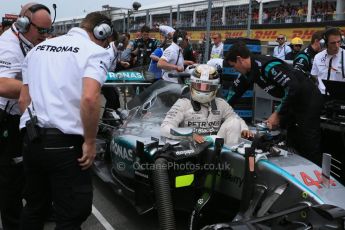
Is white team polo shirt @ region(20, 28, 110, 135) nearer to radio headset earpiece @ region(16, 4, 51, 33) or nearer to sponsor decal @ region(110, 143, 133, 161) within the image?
radio headset earpiece @ region(16, 4, 51, 33)

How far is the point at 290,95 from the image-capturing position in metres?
3.71

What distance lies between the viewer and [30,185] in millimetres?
2494

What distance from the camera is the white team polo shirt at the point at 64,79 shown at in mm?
2254

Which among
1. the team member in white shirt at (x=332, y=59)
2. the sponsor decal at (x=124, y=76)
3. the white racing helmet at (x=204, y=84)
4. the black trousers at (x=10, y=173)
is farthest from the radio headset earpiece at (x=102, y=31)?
the team member in white shirt at (x=332, y=59)

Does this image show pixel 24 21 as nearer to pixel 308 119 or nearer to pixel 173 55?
pixel 308 119

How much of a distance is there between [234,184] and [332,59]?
2.90 meters

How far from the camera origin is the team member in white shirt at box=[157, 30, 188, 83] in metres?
6.17

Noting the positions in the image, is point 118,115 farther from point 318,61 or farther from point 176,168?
point 318,61

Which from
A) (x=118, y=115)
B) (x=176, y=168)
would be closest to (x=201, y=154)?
(x=176, y=168)

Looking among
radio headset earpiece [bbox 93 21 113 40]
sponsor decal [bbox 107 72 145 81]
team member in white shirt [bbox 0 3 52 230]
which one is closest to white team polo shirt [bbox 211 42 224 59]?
sponsor decal [bbox 107 72 145 81]

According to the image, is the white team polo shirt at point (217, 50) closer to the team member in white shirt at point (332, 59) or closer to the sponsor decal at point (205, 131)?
the team member in white shirt at point (332, 59)

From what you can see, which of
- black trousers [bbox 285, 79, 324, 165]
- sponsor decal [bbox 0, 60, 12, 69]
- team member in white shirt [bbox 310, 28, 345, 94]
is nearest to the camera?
sponsor decal [bbox 0, 60, 12, 69]

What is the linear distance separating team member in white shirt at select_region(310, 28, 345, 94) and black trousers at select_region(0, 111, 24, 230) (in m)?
3.46

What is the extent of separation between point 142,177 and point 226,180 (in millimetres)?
683
